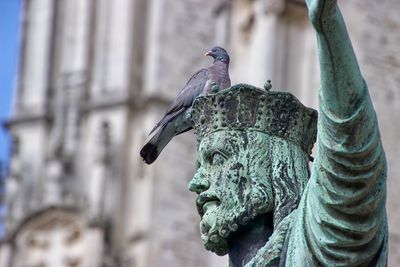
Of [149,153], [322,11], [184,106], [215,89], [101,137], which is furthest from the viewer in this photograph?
[101,137]

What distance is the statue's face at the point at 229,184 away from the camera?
22.9ft

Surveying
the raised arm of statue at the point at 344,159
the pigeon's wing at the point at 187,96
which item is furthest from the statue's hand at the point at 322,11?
the pigeon's wing at the point at 187,96

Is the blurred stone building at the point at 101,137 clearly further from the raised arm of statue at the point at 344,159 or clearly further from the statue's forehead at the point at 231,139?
the raised arm of statue at the point at 344,159

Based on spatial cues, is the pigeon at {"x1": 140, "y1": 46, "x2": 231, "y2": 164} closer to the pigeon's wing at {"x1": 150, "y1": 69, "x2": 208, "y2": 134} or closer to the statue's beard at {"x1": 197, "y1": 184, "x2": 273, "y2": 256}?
the pigeon's wing at {"x1": 150, "y1": 69, "x2": 208, "y2": 134}

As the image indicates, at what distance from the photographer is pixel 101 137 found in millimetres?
37906

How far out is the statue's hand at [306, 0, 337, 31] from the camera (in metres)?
6.36

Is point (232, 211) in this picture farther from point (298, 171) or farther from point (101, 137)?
point (101, 137)

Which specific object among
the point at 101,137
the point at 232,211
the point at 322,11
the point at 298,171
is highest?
the point at 322,11

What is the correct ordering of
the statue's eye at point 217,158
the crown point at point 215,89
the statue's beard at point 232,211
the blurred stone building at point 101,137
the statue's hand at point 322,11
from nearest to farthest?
the statue's hand at point 322,11
the statue's beard at point 232,211
the statue's eye at point 217,158
the crown point at point 215,89
the blurred stone building at point 101,137

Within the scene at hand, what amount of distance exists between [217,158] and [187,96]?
1139mm

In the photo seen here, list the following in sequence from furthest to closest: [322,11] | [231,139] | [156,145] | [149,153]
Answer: [156,145], [149,153], [231,139], [322,11]

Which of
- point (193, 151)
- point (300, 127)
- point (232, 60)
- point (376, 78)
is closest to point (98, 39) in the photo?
point (193, 151)

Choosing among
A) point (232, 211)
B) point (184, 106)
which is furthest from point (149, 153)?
point (232, 211)

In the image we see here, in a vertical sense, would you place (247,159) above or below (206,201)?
above
